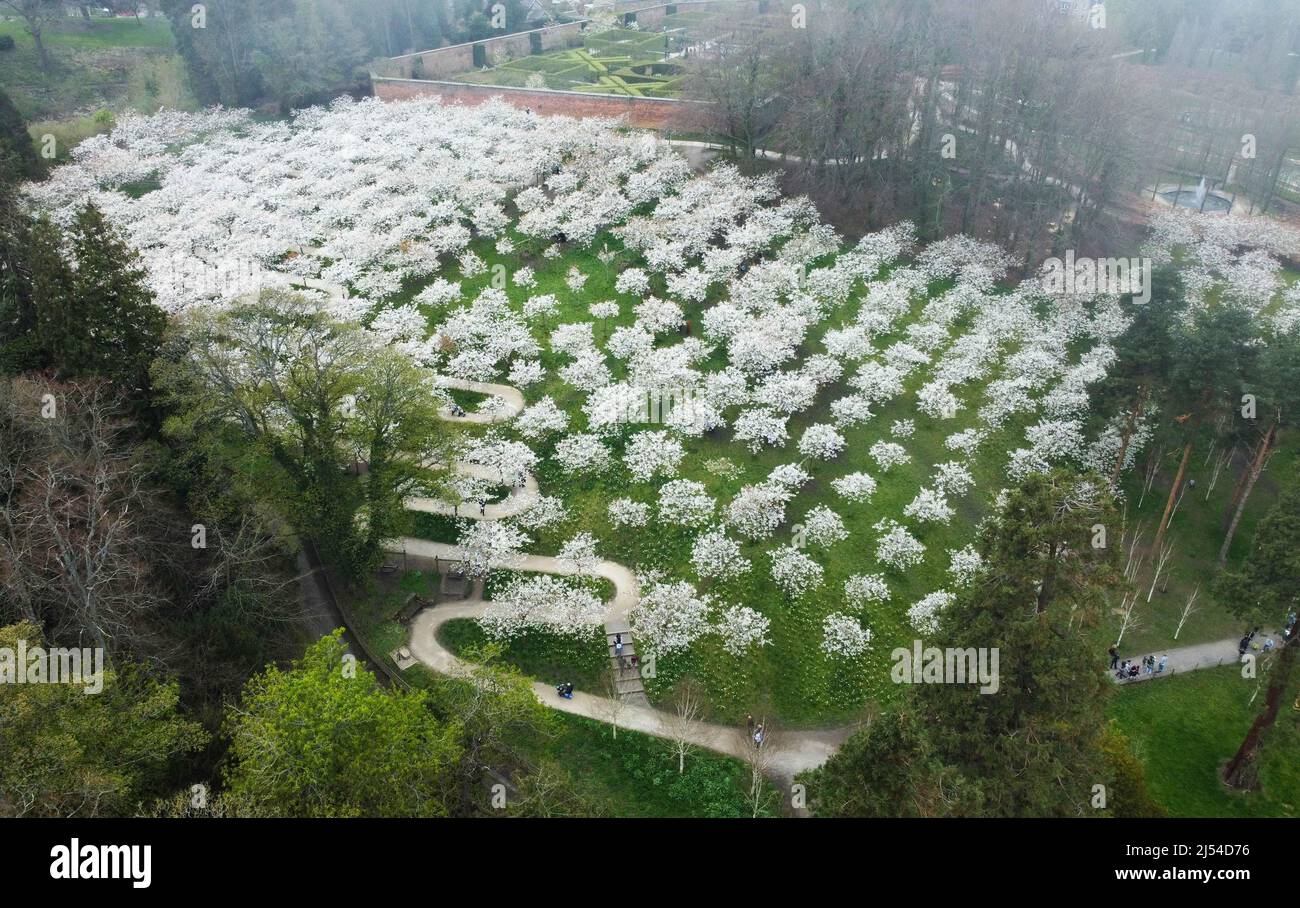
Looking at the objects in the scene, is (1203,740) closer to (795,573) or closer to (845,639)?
(845,639)

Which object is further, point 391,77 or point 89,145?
point 391,77

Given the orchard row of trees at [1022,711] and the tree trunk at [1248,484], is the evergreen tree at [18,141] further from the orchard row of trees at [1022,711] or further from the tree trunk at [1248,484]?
the tree trunk at [1248,484]

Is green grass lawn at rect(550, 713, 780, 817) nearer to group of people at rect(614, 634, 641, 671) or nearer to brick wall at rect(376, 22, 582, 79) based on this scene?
group of people at rect(614, 634, 641, 671)

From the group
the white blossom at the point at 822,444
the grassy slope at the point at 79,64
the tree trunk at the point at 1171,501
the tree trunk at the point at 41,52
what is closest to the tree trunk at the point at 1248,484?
the tree trunk at the point at 1171,501

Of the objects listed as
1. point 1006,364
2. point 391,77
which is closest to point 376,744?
point 1006,364

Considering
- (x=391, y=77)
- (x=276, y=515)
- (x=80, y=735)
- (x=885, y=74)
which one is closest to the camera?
(x=80, y=735)
